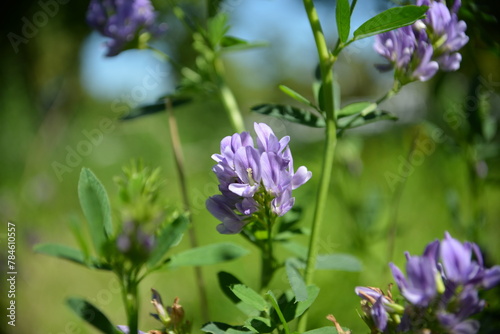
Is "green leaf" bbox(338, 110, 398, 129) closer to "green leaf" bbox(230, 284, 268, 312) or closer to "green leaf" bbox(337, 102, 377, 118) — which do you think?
"green leaf" bbox(337, 102, 377, 118)

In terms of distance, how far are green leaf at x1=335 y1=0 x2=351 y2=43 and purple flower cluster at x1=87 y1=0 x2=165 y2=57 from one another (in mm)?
315

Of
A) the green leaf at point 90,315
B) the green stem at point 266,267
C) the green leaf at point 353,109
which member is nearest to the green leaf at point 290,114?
the green leaf at point 353,109

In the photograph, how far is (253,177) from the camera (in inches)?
15.0

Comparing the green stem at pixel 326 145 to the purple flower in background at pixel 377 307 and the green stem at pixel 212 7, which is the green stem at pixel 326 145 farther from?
the green stem at pixel 212 7

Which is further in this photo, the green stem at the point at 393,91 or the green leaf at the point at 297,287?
the green stem at the point at 393,91

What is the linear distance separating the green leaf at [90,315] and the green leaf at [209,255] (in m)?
0.07

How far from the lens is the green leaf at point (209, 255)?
17.3 inches

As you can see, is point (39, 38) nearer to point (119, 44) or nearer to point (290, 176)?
point (119, 44)

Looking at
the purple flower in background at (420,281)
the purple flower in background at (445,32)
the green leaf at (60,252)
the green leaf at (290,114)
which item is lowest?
the green leaf at (60,252)

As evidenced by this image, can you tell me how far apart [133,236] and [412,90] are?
1.81 meters

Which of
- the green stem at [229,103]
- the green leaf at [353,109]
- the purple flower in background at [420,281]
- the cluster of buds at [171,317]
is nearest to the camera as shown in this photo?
the purple flower in background at [420,281]

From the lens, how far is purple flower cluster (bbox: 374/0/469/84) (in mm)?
456

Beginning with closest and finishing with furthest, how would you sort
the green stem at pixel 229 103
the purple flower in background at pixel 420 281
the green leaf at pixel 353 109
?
1. the purple flower in background at pixel 420 281
2. the green leaf at pixel 353 109
3. the green stem at pixel 229 103

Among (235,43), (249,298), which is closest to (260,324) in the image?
(249,298)
